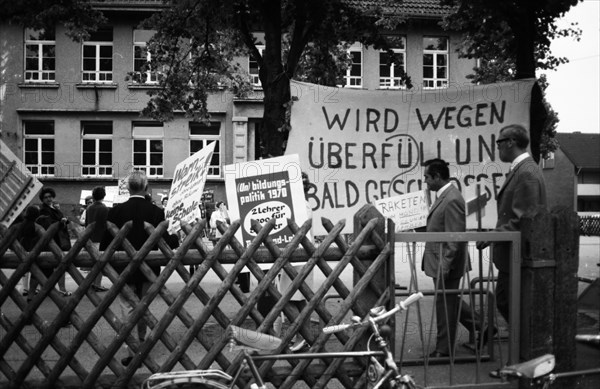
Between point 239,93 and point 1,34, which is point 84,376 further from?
point 1,34

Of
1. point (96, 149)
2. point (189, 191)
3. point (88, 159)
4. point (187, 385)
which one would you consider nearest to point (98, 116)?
point (96, 149)

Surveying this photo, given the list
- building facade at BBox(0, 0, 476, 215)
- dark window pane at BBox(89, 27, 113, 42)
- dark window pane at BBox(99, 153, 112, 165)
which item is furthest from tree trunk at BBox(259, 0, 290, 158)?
dark window pane at BBox(89, 27, 113, 42)

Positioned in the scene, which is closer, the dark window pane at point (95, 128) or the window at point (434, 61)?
the dark window pane at point (95, 128)

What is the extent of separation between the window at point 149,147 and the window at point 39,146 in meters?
3.59

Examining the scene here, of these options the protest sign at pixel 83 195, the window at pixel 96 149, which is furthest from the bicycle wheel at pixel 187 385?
the window at pixel 96 149

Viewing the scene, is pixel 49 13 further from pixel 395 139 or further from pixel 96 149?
pixel 96 149

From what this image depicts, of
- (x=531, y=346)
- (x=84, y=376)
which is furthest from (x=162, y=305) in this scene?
(x=531, y=346)

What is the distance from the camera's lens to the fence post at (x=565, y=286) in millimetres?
5395

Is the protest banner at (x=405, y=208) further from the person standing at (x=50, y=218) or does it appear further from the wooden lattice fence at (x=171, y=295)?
the wooden lattice fence at (x=171, y=295)

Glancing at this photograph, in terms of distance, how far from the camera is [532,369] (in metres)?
3.91

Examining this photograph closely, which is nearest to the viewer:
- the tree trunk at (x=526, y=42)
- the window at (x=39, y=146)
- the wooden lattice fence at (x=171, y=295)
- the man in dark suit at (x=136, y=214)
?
the wooden lattice fence at (x=171, y=295)

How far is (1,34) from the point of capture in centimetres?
3134

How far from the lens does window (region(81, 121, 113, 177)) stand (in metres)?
31.7

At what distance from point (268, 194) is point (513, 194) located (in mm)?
2148
